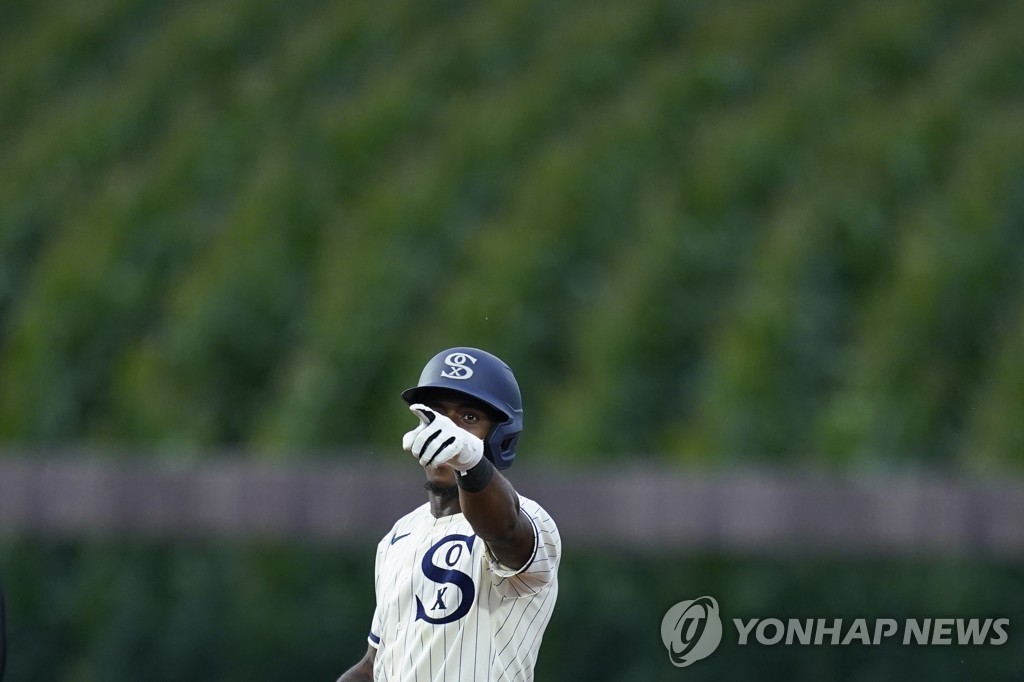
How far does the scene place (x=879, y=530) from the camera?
724 cm

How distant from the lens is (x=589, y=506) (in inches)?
300

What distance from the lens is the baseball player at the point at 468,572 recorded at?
11.1 ft

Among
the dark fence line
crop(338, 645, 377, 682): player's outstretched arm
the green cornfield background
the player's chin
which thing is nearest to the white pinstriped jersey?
the player's chin

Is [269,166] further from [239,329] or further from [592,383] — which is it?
[592,383]

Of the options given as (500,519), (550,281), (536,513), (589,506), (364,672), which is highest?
(550,281)

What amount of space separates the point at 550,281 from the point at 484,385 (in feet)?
24.2

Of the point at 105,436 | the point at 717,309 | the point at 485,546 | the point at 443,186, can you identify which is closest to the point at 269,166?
the point at 443,186

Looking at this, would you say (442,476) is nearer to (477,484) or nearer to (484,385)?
(484,385)

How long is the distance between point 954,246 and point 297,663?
16.8 feet

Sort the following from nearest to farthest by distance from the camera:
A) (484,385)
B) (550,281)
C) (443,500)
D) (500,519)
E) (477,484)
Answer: (477,484) → (500,519) → (484,385) → (443,500) → (550,281)

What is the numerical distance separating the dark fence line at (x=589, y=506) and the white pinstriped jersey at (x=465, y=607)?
3889mm

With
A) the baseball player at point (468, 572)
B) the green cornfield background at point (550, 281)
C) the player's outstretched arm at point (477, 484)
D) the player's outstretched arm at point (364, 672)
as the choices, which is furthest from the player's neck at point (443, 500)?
the green cornfield background at point (550, 281)

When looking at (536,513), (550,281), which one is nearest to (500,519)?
(536,513)

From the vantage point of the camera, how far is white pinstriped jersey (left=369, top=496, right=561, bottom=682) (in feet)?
11.3
